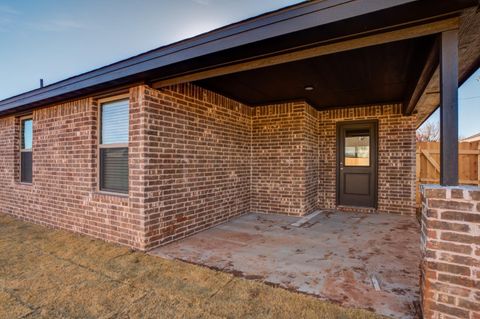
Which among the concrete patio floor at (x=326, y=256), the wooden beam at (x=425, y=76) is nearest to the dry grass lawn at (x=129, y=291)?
the concrete patio floor at (x=326, y=256)

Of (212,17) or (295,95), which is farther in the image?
(295,95)

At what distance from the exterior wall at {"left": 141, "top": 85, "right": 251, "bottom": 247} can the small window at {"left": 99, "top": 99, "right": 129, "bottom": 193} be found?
0.59m

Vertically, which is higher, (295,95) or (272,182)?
(295,95)

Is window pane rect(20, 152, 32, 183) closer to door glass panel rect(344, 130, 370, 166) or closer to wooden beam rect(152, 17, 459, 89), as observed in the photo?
wooden beam rect(152, 17, 459, 89)

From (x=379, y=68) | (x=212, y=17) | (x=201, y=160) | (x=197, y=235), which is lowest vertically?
(x=197, y=235)

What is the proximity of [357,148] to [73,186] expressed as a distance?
6.03 metres

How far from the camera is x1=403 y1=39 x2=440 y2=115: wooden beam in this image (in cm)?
256

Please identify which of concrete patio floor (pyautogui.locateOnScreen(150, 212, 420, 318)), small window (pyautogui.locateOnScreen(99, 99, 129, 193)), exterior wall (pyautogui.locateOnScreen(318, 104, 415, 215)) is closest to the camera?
concrete patio floor (pyautogui.locateOnScreen(150, 212, 420, 318))

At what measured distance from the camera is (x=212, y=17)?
455cm

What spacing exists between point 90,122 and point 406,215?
6.51 m

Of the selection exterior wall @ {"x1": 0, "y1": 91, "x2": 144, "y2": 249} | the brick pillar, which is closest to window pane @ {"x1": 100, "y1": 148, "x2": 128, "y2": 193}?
exterior wall @ {"x1": 0, "y1": 91, "x2": 144, "y2": 249}

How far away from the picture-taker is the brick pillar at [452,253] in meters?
1.72

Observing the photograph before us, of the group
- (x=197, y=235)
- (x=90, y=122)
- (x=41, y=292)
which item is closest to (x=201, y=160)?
(x=197, y=235)

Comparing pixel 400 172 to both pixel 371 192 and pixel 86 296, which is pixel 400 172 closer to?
pixel 371 192
